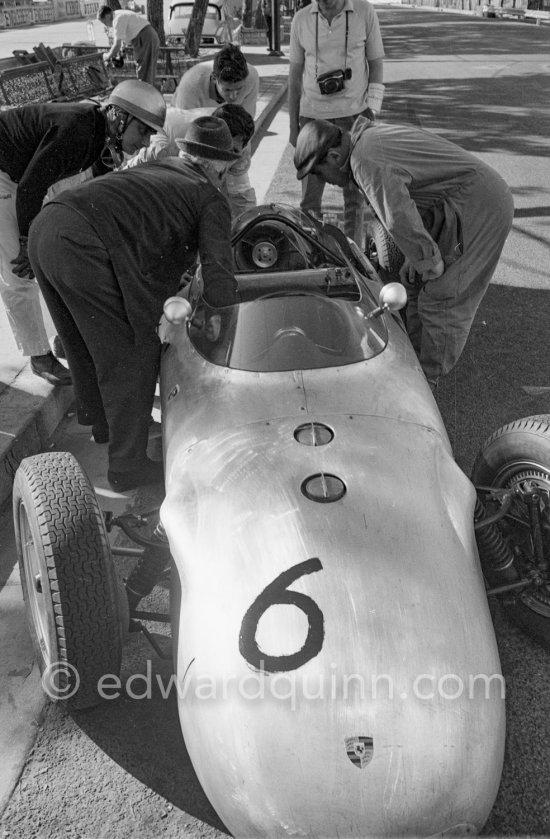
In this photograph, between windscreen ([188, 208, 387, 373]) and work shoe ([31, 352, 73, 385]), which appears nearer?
windscreen ([188, 208, 387, 373])

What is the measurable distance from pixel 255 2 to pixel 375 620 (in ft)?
115

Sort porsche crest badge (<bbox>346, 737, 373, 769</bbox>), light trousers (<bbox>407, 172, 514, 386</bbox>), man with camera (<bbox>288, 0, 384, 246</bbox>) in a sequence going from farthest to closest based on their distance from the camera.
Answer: man with camera (<bbox>288, 0, 384, 246</bbox>)
light trousers (<bbox>407, 172, 514, 386</bbox>)
porsche crest badge (<bbox>346, 737, 373, 769</bbox>)

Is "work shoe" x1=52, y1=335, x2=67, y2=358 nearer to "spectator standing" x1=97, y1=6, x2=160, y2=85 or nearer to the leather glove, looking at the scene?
the leather glove

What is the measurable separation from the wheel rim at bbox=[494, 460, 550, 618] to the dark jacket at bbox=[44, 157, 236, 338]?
1.33 meters

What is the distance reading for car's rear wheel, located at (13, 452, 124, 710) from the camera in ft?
7.55

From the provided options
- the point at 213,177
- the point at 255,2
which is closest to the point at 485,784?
the point at 213,177

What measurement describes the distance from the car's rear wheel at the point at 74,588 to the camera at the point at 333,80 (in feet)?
14.5

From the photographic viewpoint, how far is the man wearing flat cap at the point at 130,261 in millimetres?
3273

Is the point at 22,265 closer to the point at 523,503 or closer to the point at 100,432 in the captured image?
the point at 100,432

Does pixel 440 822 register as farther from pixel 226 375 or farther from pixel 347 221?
pixel 347 221

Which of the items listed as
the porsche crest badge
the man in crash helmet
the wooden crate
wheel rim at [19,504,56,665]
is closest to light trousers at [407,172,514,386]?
the man in crash helmet

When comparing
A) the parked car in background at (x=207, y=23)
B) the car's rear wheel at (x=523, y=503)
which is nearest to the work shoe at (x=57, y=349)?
the car's rear wheel at (x=523, y=503)

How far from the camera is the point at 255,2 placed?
32.1 m

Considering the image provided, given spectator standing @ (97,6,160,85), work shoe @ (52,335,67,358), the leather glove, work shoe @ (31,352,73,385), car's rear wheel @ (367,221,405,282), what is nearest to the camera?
the leather glove
